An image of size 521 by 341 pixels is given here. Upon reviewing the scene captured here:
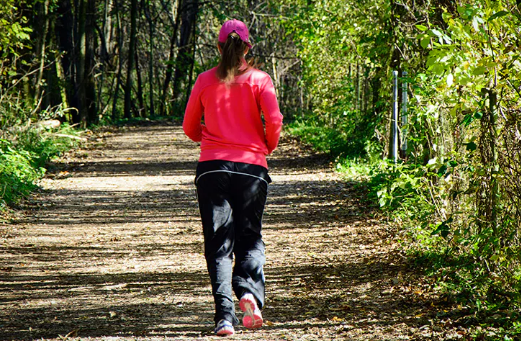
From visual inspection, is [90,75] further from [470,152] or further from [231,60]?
[470,152]

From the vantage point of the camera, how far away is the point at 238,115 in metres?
4.37

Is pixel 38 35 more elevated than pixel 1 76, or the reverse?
pixel 38 35

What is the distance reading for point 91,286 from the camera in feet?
20.2

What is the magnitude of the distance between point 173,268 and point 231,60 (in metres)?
3.17

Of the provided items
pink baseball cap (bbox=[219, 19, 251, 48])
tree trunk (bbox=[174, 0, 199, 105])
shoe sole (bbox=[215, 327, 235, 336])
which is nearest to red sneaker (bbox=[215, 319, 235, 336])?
shoe sole (bbox=[215, 327, 235, 336])

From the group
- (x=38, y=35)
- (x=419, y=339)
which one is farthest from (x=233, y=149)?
(x=38, y=35)

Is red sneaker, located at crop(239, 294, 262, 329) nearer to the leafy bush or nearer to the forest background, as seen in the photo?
the forest background

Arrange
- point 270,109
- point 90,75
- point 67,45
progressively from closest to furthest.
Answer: point 270,109 → point 90,75 → point 67,45

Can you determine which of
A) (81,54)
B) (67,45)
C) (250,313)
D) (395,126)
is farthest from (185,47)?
(250,313)

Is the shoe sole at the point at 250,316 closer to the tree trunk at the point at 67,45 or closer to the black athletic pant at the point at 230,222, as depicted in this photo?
the black athletic pant at the point at 230,222

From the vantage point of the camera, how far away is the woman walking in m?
4.34

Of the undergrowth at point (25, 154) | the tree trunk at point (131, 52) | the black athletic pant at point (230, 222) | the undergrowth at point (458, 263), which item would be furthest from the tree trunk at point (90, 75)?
the black athletic pant at point (230, 222)

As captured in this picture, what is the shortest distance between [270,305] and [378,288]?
102 cm

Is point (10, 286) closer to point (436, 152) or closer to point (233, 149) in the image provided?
point (233, 149)
